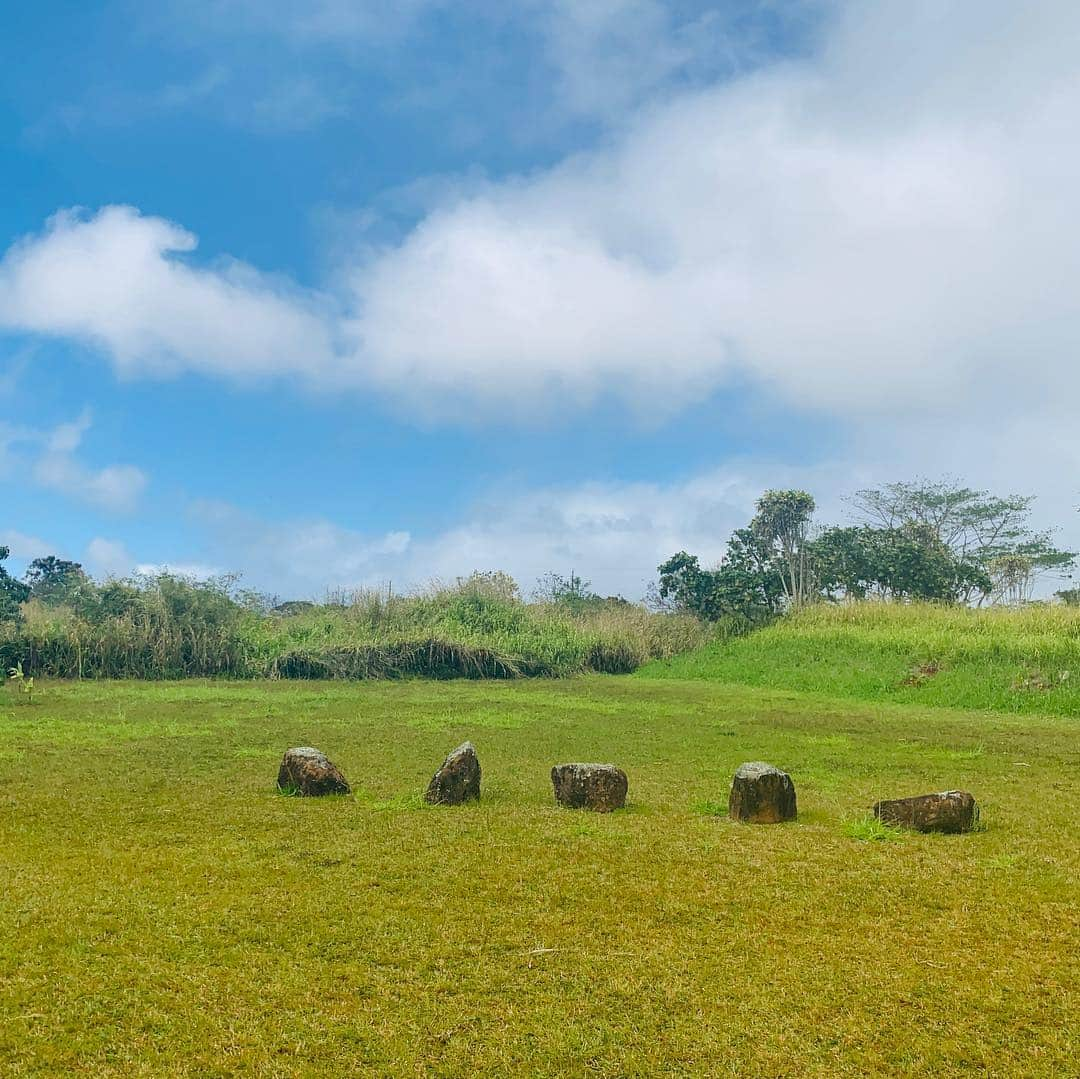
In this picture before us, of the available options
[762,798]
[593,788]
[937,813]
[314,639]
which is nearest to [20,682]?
[314,639]

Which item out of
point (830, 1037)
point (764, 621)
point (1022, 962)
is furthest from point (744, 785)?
point (764, 621)

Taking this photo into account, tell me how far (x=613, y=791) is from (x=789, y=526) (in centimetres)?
2030

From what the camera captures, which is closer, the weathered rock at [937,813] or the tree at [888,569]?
the weathered rock at [937,813]

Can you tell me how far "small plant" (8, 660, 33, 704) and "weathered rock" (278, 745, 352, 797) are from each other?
283 inches

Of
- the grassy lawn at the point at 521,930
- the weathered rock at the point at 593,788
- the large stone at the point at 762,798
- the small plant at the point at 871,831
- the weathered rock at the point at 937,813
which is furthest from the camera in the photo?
the weathered rock at the point at 593,788

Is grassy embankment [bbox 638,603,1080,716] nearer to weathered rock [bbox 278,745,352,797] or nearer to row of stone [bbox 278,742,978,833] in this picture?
row of stone [bbox 278,742,978,833]

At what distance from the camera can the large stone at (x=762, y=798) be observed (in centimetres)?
457

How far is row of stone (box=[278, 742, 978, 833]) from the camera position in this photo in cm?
445

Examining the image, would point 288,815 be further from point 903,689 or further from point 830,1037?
point 903,689

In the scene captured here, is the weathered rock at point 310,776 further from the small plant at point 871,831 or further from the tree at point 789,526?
the tree at point 789,526

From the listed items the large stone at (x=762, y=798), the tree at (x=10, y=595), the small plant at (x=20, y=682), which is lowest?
the large stone at (x=762, y=798)

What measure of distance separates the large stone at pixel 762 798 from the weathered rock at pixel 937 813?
0.52m

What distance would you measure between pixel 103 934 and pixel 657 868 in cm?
217

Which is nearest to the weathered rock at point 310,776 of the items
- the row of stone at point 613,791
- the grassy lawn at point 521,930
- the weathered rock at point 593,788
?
the row of stone at point 613,791
